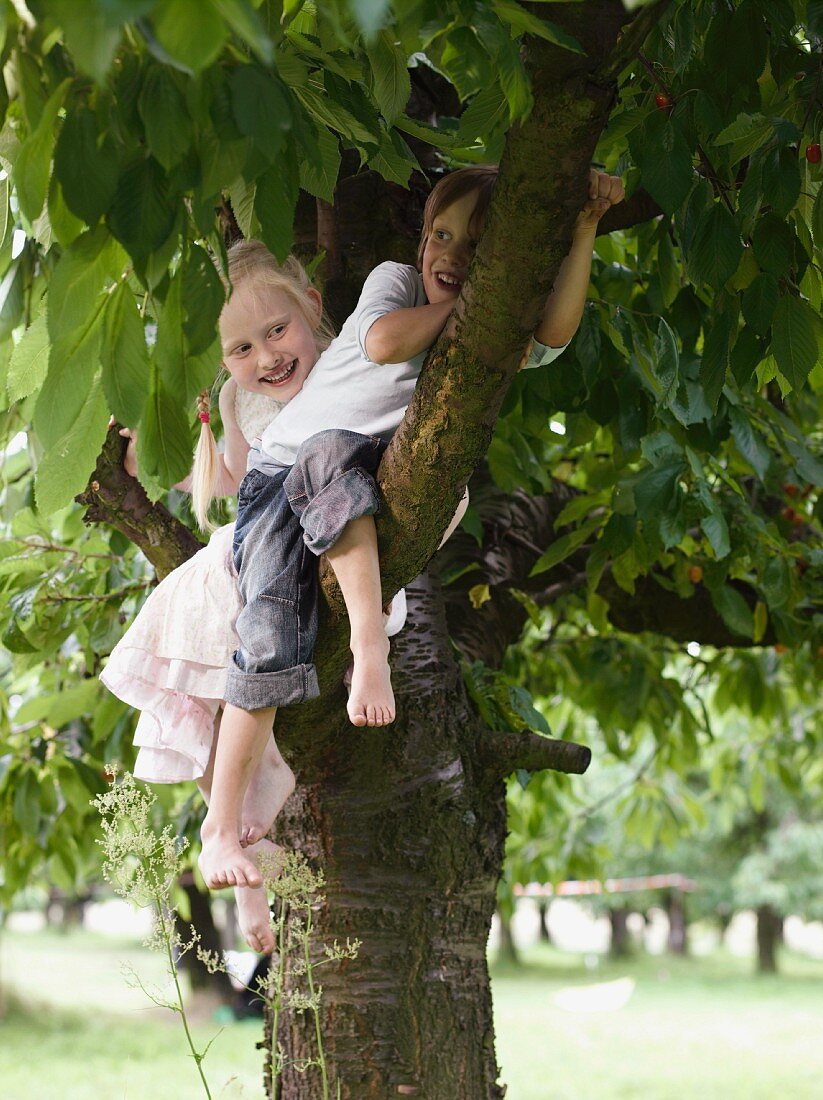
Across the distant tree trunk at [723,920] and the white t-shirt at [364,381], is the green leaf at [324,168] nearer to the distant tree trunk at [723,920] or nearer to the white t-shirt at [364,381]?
the white t-shirt at [364,381]

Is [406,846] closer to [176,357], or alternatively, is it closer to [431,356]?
[431,356]

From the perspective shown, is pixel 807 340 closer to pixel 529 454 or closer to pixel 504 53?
pixel 504 53

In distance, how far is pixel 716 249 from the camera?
1.58 m

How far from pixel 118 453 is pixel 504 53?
3.76 feet

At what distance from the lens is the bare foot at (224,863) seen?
1.68m

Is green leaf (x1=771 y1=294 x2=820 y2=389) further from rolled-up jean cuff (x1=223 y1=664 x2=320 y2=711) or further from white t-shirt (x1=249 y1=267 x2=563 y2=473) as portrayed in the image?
rolled-up jean cuff (x1=223 y1=664 x2=320 y2=711)

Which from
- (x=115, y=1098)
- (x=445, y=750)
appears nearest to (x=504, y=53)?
(x=445, y=750)

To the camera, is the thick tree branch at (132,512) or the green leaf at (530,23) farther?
the thick tree branch at (132,512)

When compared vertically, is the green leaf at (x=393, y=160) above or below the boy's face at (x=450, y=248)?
above

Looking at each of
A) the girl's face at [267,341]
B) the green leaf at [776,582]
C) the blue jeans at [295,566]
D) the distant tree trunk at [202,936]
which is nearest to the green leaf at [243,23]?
the blue jeans at [295,566]

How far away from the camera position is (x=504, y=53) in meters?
1.09

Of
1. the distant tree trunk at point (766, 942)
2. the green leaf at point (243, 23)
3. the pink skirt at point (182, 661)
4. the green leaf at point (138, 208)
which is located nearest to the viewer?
the green leaf at point (243, 23)

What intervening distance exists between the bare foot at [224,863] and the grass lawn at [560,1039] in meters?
4.22

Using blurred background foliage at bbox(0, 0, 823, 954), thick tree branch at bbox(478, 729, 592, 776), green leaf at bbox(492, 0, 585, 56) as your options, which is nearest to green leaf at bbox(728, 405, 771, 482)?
blurred background foliage at bbox(0, 0, 823, 954)
